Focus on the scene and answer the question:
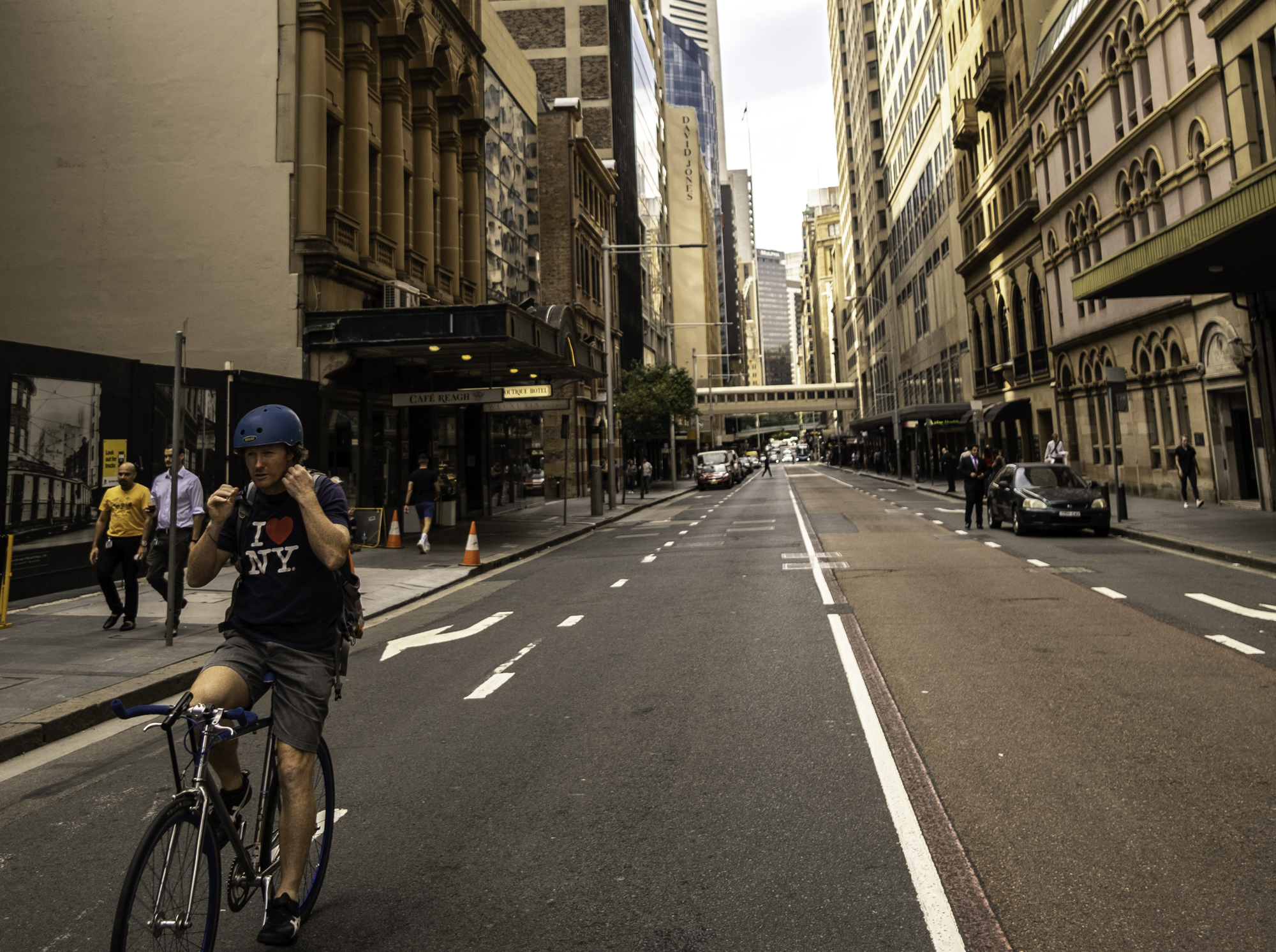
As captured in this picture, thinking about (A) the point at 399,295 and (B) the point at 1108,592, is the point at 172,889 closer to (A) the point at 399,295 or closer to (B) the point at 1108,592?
(B) the point at 1108,592

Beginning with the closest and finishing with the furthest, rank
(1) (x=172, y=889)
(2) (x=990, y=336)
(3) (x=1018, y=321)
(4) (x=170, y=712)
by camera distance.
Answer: (1) (x=172, y=889)
(4) (x=170, y=712)
(3) (x=1018, y=321)
(2) (x=990, y=336)

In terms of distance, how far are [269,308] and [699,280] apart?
10247 centimetres

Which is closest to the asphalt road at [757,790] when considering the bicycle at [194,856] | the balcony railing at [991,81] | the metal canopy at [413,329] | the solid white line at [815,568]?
the bicycle at [194,856]

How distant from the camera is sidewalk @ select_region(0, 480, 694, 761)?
712 centimetres

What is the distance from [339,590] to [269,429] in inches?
28.1

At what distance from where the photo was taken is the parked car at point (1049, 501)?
19.3m

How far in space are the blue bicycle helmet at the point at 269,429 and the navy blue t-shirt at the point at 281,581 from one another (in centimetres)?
23

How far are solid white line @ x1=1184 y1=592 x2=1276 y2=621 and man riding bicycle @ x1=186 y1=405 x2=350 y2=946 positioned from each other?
9.66 metres

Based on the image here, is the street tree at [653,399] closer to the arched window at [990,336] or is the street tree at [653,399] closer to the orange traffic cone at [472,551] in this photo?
the arched window at [990,336]

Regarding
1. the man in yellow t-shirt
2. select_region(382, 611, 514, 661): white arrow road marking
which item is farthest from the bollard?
the man in yellow t-shirt

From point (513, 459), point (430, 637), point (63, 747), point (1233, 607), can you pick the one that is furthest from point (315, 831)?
point (513, 459)

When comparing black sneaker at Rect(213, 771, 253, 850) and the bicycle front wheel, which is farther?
black sneaker at Rect(213, 771, 253, 850)

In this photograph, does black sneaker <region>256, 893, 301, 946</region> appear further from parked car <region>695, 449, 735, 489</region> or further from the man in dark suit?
parked car <region>695, 449, 735, 489</region>

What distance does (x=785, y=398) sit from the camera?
132750 millimetres
